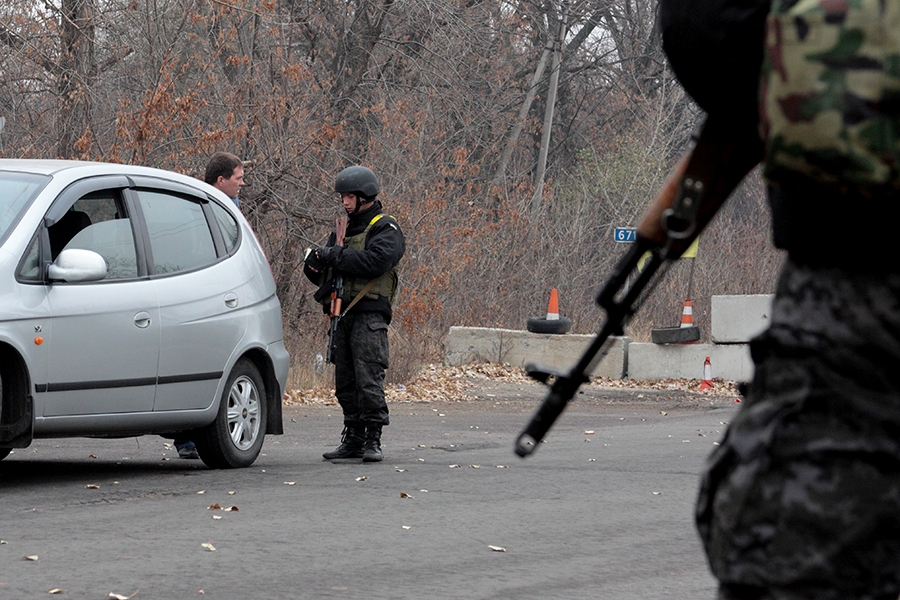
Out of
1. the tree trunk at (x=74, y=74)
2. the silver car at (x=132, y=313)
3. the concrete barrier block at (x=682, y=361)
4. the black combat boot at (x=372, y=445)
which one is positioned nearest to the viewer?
the silver car at (x=132, y=313)

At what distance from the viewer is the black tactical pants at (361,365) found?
9.84 meters

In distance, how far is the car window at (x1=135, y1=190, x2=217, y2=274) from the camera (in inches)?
339

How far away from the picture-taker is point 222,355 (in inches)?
345

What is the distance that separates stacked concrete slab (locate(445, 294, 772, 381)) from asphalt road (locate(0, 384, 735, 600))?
27.0 ft

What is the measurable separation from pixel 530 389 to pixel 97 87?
275 inches

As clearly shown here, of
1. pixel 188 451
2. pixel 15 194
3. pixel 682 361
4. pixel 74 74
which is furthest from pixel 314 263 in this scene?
pixel 682 361

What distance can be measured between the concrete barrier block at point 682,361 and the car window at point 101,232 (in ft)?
40.7

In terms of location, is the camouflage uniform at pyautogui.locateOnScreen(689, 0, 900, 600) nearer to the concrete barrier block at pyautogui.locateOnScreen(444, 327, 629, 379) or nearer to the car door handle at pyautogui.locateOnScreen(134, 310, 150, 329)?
the car door handle at pyautogui.locateOnScreen(134, 310, 150, 329)

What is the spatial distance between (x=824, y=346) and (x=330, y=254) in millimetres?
8092

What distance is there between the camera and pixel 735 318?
19.7 meters

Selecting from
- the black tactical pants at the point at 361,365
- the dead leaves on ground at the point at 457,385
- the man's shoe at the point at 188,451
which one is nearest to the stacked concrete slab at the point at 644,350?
the dead leaves on ground at the point at 457,385

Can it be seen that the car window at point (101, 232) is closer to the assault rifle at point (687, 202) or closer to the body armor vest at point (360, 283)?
the body armor vest at point (360, 283)

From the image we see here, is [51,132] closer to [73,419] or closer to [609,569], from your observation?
[73,419]

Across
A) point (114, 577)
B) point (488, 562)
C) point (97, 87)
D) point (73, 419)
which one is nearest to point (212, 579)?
point (114, 577)
